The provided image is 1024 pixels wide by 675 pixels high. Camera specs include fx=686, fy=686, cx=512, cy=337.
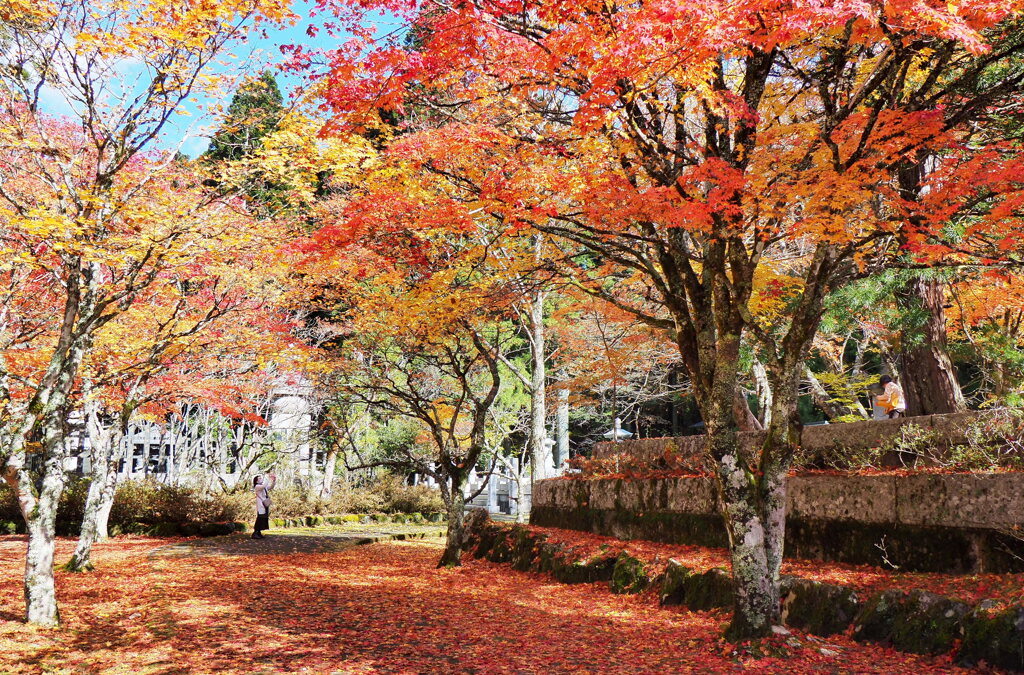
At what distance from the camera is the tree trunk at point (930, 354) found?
10.9 metres

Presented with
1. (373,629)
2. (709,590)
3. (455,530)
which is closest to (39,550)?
(373,629)

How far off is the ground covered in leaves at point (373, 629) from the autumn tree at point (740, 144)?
1.05 m

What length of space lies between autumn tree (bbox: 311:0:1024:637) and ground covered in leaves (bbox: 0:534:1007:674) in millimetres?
1046

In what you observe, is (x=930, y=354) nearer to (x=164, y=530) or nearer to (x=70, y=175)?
(x=70, y=175)

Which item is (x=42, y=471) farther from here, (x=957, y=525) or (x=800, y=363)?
(x=957, y=525)

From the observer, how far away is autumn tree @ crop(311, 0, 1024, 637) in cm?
624

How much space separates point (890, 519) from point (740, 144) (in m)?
4.60

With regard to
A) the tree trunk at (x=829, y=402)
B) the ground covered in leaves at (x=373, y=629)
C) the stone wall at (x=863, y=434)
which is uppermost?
the tree trunk at (x=829, y=402)

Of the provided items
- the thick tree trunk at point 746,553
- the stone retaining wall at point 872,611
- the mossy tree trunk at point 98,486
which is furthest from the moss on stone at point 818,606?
the mossy tree trunk at point 98,486

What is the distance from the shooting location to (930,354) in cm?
1101

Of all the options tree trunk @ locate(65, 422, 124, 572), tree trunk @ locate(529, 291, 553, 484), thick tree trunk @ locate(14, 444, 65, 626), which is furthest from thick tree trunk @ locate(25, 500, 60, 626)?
tree trunk @ locate(529, 291, 553, 484)

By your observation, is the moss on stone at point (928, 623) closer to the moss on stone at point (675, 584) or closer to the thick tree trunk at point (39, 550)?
the moss on stone at point (675, 584)

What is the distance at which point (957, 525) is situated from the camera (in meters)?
7.18

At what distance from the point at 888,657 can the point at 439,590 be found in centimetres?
649
